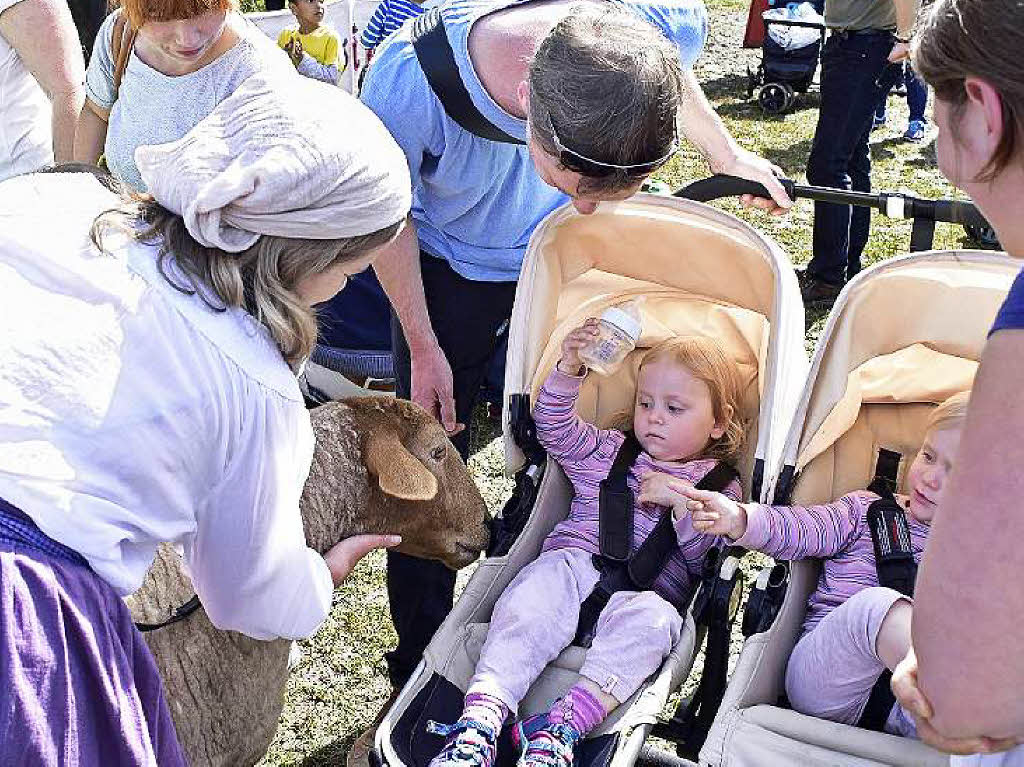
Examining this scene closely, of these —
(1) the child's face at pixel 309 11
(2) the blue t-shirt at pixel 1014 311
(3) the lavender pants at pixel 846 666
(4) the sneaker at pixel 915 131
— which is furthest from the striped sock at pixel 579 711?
(4) the sneaker at pixel 915 131

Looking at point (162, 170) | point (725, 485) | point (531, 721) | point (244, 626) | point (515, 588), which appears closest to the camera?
point (162, 170)

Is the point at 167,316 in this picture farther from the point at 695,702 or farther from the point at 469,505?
the point at 695,702

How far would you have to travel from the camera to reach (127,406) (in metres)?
1.68

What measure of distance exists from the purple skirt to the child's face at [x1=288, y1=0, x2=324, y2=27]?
5.41m

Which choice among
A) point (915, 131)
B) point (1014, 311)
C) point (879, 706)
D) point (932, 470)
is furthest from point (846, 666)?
point (915, 131)

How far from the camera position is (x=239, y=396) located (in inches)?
69.1

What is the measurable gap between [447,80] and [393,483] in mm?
958

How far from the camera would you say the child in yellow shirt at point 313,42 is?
650 cm

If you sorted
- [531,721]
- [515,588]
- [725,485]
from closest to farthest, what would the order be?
1. [531,721]
2. [515,588]
3. [725,485]

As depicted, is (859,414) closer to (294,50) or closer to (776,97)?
(294,50)

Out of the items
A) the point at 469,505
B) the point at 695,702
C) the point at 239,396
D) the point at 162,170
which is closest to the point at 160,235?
the point at 162,170

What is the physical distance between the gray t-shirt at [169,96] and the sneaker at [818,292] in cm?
356

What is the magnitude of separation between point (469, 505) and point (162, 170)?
1.40 m

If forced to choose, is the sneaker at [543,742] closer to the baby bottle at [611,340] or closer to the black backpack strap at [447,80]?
the baby bottle at [611,340]
